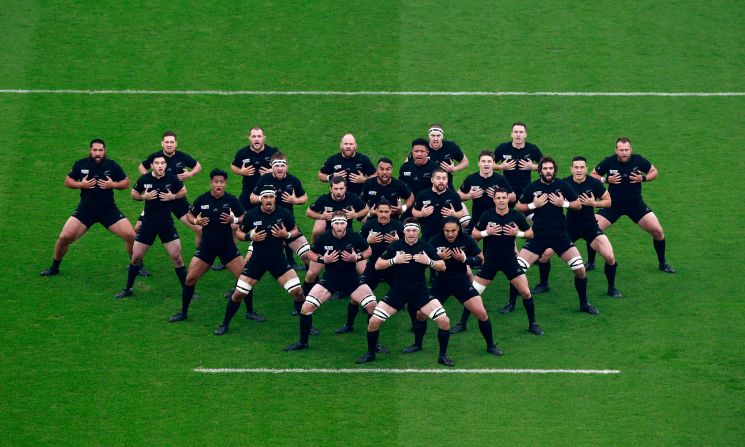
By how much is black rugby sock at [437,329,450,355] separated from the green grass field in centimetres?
38


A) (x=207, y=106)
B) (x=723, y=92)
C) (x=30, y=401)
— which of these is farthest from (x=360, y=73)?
(x=30, y=401)

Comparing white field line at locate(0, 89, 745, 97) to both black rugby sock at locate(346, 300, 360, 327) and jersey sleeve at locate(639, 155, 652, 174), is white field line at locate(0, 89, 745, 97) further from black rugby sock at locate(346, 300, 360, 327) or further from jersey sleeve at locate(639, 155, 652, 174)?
black rugby sock at locate(346, 300, 360, 327)

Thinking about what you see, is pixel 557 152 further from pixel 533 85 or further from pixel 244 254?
pixel 244 254

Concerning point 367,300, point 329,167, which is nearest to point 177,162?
point 329,167

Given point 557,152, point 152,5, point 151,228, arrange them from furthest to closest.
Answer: point 152,5 < point 557,152 < point 151,228

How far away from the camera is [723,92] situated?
3481cm

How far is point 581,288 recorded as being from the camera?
89.7 ft

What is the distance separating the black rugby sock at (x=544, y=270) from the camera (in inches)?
1107

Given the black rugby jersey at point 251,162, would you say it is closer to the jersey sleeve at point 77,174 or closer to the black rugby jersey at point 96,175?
the black rugby jersey at point 96,175

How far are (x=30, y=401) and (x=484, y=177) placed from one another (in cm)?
928

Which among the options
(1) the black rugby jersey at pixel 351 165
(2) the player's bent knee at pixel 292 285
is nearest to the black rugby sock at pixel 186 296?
(2) the player's bent knee at pixel 292 285

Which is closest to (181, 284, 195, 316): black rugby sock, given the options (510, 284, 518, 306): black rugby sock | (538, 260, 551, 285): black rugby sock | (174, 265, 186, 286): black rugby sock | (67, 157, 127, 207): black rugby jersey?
(174, 265, 186, 286): black rugby sock

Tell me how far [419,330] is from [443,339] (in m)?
0.69

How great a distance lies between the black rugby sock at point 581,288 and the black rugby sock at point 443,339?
3.03 m
